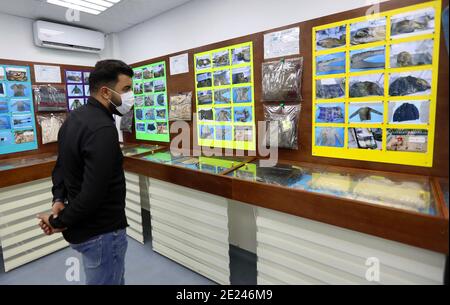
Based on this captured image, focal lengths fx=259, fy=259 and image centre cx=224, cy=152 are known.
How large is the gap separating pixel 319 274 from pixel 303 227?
30 centimetres

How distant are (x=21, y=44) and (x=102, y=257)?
302cm

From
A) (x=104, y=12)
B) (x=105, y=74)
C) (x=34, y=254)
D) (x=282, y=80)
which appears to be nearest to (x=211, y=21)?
(x=282, y=80)

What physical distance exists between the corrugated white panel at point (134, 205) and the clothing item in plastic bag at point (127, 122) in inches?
31.5

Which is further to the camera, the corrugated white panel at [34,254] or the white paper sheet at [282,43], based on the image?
the corrugated white panel at [34,254]

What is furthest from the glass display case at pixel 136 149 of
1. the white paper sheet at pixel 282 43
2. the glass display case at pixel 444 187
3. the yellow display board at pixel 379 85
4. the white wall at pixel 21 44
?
the glass display case at pixel 444 187

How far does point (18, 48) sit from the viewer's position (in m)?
3.03

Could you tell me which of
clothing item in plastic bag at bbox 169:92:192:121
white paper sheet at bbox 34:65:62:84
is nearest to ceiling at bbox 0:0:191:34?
white paper sheet at bbox 34:65:62:84

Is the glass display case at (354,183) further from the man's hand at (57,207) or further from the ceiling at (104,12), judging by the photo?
the ceiling at (104,12)

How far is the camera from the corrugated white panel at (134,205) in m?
2.86

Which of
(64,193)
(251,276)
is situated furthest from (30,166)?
(251,276)

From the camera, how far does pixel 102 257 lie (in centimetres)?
138

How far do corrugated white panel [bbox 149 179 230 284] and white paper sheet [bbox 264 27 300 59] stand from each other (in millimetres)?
1239

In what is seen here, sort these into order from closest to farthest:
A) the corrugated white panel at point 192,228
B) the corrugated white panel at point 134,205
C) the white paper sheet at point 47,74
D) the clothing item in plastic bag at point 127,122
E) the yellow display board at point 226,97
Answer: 1. the corrugated white panel at point 192,228
2. the yellow display board at point 226,97
3. the corrugated white panel at point 134,205
4. the white paper sheet at point 47,74
5. the clothing item in plastic bag at point 127,122

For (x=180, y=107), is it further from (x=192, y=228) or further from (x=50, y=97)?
(x=50, y=97)
